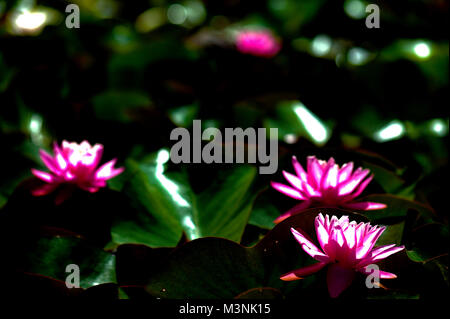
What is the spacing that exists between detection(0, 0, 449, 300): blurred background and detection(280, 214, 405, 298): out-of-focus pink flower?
28cm

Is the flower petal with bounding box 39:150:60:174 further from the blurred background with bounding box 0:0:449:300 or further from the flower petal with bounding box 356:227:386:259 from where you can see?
the flower petal with bounding box 356:227:386:259

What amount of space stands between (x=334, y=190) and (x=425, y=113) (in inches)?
27.3

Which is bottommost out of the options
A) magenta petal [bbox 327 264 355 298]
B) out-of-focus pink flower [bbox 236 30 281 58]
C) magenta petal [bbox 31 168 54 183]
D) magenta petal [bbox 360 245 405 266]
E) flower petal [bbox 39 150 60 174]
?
magenta petal [bbox 327 264 355 298]

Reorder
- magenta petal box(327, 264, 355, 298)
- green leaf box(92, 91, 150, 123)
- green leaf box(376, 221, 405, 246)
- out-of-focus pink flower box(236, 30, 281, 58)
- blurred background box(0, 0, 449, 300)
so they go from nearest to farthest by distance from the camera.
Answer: magenta petal box(327, 264, 355, 298) → green leaf box(376, 221, 405, 246) → blurred background box(0, 0, 449, 300) → green leaf box(92, 91, 150, 123) → out-of-focus pink flower box(236, 30, 281, 58)

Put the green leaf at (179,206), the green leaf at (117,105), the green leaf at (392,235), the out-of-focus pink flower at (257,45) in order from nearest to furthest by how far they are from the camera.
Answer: the green leaf at (392,235) < the green leaf at (179,206) < the green leaf at (117,105) < the out-of-focus pink flower at (257,45)

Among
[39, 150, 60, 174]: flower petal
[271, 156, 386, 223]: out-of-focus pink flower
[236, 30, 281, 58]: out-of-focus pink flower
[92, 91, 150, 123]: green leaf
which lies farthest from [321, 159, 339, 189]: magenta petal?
[236, 30, 281, 58]: out-of-focus pink flower

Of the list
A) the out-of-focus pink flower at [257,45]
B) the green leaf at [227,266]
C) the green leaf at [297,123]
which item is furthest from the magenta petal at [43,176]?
the out-of-focus pink flower at [257,45]

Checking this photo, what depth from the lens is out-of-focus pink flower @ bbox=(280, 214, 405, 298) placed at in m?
0.58

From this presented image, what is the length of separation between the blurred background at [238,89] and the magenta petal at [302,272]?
28cm

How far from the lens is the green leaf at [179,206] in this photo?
30.7 inches

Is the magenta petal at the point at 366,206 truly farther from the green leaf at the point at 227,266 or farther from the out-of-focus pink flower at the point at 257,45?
the out-of-focus pink flower at the point at 257,45

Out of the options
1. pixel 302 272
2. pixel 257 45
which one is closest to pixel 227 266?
pixel 302 272

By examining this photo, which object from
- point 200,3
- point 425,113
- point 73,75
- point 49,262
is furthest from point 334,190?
point 200,3

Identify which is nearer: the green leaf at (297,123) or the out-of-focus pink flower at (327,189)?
the out-of-focus pink flower at (327,189)
